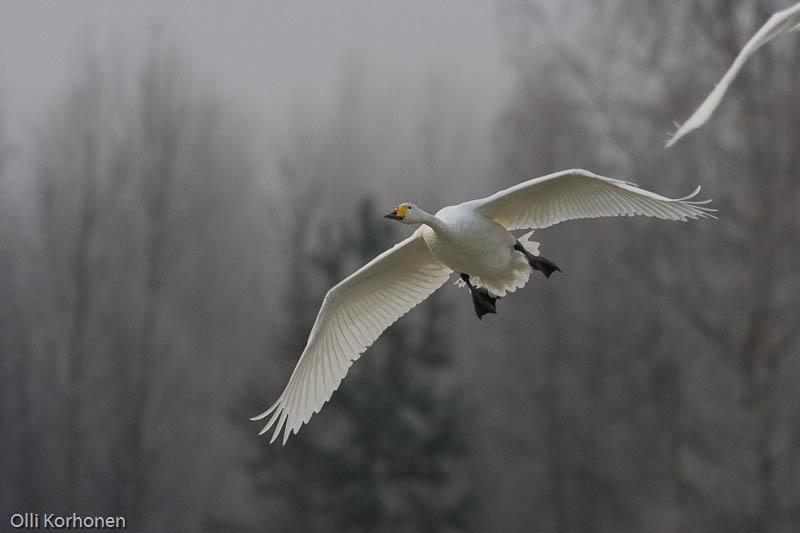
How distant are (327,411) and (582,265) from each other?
7.27 meters

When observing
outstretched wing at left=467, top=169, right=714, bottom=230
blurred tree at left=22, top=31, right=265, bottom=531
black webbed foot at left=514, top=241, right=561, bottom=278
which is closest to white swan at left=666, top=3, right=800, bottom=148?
outstretched wing at left=467, top=169, right=714, bottom=230

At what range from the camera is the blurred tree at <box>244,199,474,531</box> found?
575 inches

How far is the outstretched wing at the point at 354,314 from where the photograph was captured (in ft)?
19.0

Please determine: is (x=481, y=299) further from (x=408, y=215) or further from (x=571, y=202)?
(x=408, y=215)

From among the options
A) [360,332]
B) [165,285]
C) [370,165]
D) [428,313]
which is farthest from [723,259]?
[370,165]

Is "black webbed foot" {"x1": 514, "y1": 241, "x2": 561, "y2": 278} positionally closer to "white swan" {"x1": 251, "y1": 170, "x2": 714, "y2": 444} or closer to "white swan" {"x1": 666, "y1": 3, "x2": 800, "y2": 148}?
"white swan" {"x1": 251, "y1": 170, "x2": 714, "y2": 444}

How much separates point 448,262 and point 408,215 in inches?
19.3

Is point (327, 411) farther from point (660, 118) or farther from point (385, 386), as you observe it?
point (660, 118)

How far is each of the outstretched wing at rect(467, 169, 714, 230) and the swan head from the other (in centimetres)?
38

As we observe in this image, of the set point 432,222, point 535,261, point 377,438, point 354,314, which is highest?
point 432,222

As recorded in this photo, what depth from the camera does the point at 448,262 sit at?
5.43 meters

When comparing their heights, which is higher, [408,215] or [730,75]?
[730,75]

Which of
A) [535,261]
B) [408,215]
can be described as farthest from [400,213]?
[535,261]

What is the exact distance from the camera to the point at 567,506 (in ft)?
63.6
